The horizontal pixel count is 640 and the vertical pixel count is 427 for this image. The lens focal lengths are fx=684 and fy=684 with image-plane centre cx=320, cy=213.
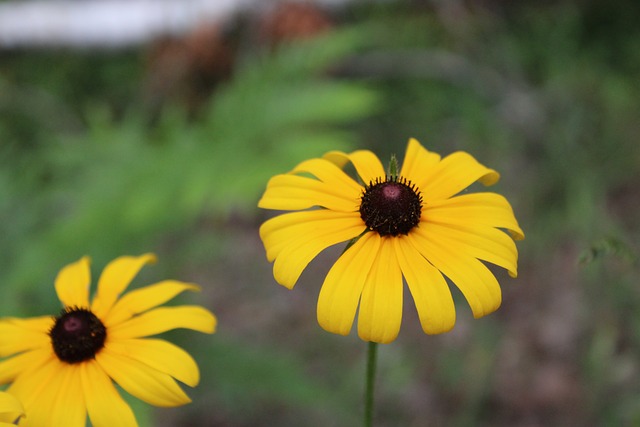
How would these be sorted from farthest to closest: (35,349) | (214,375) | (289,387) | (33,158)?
(33,158) → (214,375) → (289,387) → (35,349)

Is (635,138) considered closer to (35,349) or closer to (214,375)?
(214,375)

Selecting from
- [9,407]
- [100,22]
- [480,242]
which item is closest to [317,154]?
[480,242]

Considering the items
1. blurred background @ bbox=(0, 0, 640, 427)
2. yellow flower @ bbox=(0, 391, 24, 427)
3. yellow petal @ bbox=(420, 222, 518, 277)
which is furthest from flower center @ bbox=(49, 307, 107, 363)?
blurred background @ bbox=(0, 0, 640, 427)

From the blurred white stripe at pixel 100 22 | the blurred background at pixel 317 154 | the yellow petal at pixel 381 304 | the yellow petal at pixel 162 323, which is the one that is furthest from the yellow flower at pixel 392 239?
the blurred white stripe at pixel 100 22

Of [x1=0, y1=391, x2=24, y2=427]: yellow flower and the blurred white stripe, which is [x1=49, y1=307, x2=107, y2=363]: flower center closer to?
[x1=0, y1=391, x2=24, y2=427]: yellow flower

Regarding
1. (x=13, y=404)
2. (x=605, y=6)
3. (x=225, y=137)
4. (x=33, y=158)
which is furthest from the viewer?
(x=605, y=6)

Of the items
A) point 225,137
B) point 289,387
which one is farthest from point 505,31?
point 289,387

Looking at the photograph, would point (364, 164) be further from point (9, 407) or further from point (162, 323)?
point (9, 407)

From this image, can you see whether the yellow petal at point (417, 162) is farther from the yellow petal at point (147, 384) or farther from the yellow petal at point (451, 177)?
the yellow petal at point (147, 384)
